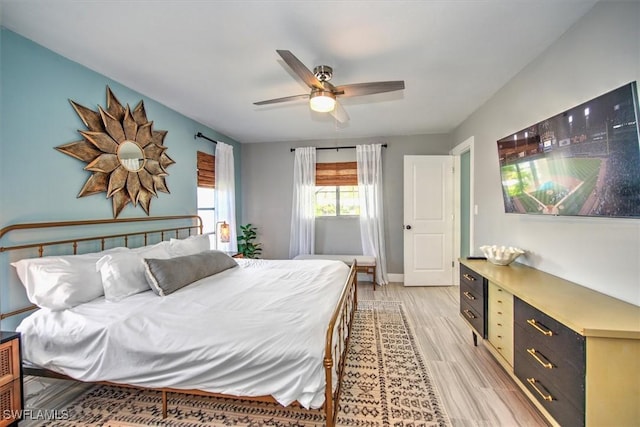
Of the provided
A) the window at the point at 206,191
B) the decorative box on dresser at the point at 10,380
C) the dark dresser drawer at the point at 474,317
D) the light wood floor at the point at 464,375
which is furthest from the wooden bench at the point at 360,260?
the decorative box on dresser at the point at 10,380

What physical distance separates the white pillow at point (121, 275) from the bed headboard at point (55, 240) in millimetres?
390

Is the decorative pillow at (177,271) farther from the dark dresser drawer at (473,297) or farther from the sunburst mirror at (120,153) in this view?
the dark dresser drawer at (473,297)

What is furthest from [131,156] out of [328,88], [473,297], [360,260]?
[473,297]

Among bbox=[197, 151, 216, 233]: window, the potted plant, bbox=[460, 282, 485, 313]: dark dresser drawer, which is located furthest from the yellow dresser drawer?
the potted plant

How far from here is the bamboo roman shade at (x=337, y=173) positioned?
5039mm

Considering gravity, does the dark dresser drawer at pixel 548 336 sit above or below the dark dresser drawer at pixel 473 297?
above

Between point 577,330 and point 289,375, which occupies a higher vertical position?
point 577,330

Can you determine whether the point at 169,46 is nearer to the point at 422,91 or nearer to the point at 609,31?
the point at 422,91

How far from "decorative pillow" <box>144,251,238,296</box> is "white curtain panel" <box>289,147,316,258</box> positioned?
91.0 inches

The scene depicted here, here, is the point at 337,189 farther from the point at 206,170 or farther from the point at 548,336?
the point at 548,336

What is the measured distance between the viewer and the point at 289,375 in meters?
1.47

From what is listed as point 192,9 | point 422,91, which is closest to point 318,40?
point 192,9

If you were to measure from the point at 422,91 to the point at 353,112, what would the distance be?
3.08 feet

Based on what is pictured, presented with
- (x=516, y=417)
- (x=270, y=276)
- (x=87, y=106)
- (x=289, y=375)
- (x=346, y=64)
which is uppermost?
(x=346, y=64)
